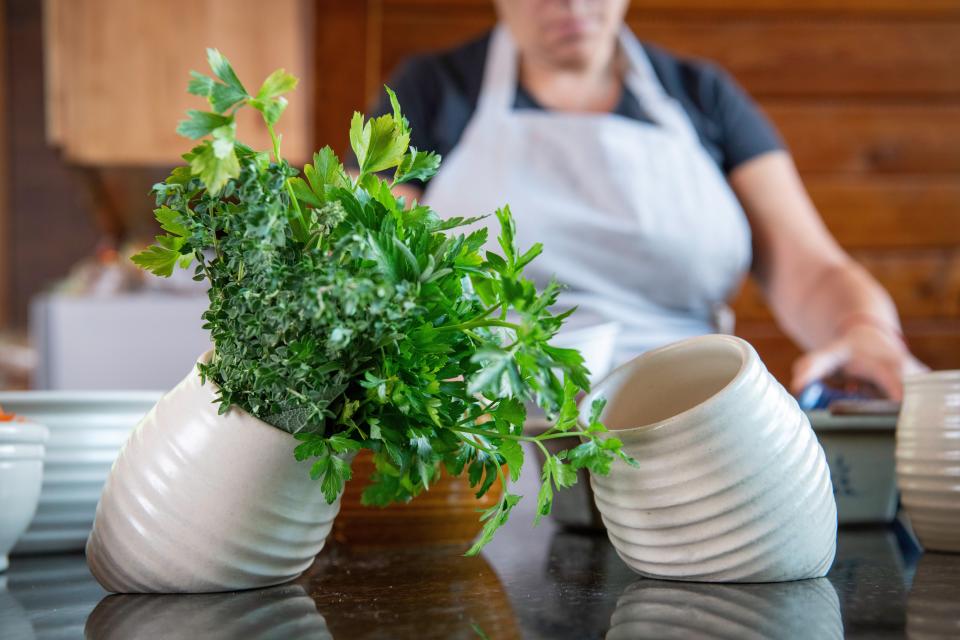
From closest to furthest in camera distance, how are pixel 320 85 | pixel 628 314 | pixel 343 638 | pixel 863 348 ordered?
pixel 343 638, pixel 863 348, pixel 628 314, pixel 320 85

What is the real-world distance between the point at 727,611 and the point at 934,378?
0.86 ft

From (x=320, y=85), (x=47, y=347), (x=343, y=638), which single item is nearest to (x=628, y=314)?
(x=343, y=638)

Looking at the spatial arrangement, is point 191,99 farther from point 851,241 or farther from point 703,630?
point 703,630

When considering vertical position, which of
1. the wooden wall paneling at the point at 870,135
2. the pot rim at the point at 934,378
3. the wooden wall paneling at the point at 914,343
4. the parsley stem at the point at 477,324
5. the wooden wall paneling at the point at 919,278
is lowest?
the wooden wall paneling at the point at 914,343

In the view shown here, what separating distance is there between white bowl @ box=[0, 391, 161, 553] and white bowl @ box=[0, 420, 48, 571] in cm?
6

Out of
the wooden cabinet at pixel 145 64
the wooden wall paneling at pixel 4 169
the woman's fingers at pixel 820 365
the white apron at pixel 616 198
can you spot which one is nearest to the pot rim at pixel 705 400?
the woman's fingers at pixel 820 365

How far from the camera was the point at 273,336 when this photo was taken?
18.4 inches

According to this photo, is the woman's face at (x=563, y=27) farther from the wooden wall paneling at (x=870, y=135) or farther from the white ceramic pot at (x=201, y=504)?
the wooden wall paneling at (x=870, y=135)

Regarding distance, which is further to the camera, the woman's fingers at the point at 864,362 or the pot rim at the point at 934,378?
the woman's fingers at the point at 864,362

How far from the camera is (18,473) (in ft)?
1.87

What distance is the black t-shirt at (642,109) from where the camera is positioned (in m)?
1.63

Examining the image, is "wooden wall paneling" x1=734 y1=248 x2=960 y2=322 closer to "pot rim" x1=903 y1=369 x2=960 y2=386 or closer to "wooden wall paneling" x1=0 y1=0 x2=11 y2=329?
"pot rim" x1=903 y1=369 x2=960 y2=386

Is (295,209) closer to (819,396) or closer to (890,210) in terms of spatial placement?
(819,396)

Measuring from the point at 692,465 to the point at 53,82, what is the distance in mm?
2281
